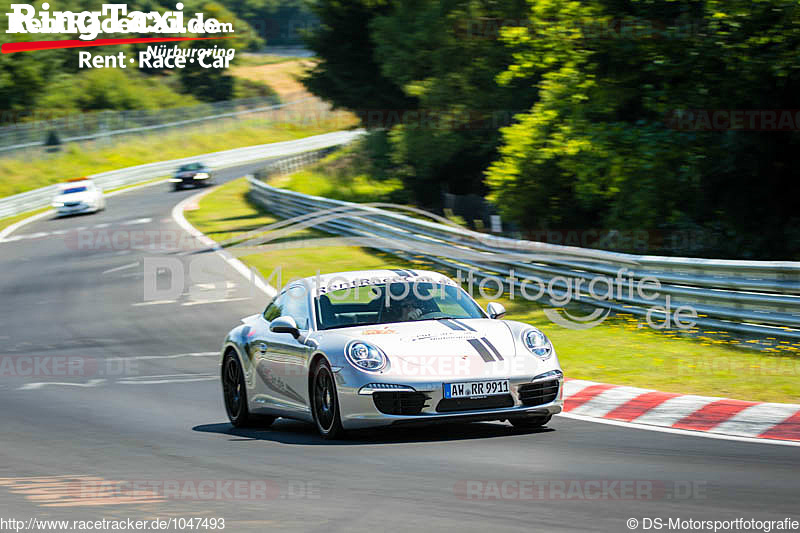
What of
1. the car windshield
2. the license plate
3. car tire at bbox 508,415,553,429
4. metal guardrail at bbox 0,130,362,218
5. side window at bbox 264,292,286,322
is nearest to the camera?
the license plate

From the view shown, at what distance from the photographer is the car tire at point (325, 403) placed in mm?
8336

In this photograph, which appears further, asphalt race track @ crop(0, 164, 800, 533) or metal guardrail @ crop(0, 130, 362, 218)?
metal guardrail @ crop(0, 130, 362, 218)

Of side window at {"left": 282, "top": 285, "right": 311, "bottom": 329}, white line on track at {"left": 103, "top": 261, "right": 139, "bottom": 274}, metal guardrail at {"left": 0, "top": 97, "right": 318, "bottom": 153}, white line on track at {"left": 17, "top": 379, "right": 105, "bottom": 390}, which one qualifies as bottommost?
metal guardrail at {"left": 0, "top": 97, "right": 318, "bottom": 153}

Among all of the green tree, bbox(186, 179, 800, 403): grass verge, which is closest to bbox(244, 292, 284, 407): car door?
bbox(186, 179, 800, 403): grass verge

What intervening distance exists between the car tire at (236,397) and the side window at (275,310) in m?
0.51

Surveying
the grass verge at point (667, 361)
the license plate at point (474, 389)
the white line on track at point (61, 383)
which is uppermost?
the license plate at point (474, 389)

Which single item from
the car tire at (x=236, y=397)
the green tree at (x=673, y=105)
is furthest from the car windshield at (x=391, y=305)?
the green tree at (x=673, y=105)

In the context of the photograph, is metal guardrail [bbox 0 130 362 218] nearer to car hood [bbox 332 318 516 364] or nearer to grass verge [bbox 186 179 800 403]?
grass verge [bbox 186 179 800 403]

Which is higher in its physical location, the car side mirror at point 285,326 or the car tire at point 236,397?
the car side mirror at point 285,326

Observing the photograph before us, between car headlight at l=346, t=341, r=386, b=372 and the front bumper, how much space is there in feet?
0.27

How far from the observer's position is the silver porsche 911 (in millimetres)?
8141

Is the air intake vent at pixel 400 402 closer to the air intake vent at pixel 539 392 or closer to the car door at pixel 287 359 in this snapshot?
the air intake vent at pixel 539 392

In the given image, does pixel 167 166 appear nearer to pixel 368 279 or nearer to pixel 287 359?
pixel 368 279

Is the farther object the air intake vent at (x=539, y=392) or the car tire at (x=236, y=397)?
the car tire at (x=236, y=397)
